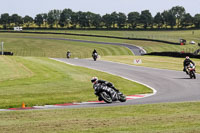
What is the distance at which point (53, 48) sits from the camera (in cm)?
9688

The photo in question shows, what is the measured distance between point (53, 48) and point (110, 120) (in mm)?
86049

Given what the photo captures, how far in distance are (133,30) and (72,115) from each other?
133 m

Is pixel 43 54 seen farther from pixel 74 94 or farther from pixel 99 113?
pixel 99 113

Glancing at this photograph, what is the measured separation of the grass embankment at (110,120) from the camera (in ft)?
33.8

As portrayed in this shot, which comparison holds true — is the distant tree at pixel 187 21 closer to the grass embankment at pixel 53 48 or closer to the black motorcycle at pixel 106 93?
the grass embankment at pixel 53 48

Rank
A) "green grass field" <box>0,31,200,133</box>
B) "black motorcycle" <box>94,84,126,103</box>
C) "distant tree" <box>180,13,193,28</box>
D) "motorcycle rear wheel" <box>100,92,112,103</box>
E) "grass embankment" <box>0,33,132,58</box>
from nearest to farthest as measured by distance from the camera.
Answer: "green grass field" <box>0,31,200,133</box>
"black motorcycle" <box>94,84,126,103</box>
"motorcycle rear wheel" <box>100,92,112,103</box>
"grass embankment" <box>0,33,132,58</box>
"distant tree" <box>180,13,193,28</box>

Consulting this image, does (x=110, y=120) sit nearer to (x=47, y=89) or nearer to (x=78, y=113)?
(x=78, y=113)

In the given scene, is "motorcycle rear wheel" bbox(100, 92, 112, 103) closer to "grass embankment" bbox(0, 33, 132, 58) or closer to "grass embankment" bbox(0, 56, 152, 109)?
Answer: "grass embankment" bbox(0, 56, 152, 109)

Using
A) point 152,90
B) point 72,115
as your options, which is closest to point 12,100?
point 72,115

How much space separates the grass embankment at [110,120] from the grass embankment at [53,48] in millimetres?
67596

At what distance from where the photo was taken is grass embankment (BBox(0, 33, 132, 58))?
85625mm

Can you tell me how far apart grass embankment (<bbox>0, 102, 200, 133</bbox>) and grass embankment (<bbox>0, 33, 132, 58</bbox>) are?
222ft

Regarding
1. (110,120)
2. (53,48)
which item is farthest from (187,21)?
(110,120)

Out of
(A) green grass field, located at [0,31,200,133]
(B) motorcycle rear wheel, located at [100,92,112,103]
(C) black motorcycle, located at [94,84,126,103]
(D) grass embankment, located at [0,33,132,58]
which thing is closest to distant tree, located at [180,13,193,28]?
(D) grass embankment, located at [0,33,132,58]
